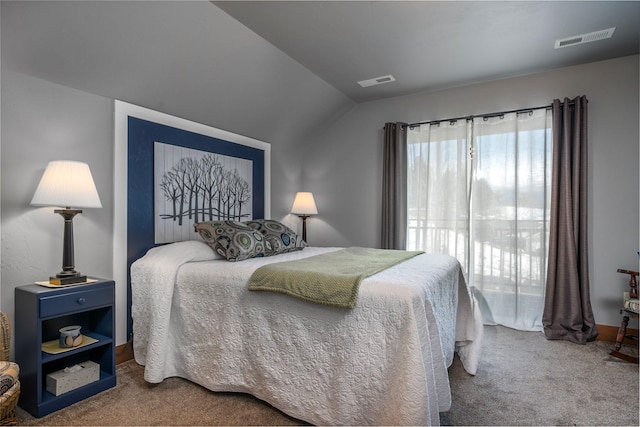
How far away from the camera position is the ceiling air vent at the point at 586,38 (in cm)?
265

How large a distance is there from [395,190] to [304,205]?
3.73 feet

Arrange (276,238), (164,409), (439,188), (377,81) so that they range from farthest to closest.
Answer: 1. (439,188)
2. (377,81)
3. (276,238)
4. (164,409)

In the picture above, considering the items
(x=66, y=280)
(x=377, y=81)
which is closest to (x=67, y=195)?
(x=66, y=280)

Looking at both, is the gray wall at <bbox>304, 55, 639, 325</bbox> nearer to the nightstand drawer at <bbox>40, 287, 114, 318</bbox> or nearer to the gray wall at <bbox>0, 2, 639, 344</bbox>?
the gray wall at <bbox>0, 2, 639, 344</bbox>

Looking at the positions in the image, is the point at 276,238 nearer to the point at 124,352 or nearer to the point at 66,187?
the point at 124,352

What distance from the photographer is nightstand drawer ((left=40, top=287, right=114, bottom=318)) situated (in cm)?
190

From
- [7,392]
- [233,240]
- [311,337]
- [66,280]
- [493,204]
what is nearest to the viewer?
[7,392]

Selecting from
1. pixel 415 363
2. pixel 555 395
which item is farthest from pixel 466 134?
pixel 415 363

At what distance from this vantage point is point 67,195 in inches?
77.5

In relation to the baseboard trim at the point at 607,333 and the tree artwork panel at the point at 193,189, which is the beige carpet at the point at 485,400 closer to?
the baseboard trim at the point at 607,333

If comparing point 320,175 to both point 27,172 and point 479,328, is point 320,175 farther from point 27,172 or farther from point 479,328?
point 27,172

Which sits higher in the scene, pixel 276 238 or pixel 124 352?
pixel 276 238

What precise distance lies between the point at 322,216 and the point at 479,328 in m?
2.52

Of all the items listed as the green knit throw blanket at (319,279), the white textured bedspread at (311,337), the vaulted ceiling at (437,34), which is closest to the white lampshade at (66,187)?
the white textured bedspread at (311,337)
